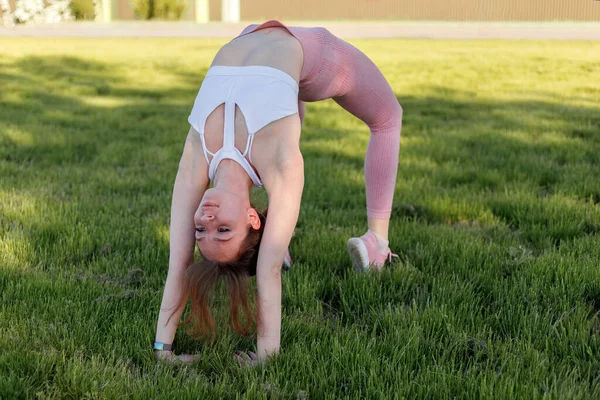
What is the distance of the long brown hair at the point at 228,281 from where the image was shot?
2418mm

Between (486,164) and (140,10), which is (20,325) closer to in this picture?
(486,164)

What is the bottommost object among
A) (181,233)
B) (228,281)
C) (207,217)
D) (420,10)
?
(228,281)

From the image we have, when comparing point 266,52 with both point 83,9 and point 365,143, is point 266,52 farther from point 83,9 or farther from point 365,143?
point 83,9

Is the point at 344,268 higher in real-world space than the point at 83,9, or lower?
lower

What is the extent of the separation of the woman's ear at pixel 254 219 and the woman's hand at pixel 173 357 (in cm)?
57

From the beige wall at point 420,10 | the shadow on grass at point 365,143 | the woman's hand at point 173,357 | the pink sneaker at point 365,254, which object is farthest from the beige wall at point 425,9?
the woman's hand at point 173,357

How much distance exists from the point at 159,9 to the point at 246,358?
3122 cm

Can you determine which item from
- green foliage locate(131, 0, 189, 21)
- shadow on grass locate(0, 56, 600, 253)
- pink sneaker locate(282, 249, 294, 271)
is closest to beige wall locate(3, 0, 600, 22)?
green foliage locate(131, 0, 189, 21)

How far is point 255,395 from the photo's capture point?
2.14 m

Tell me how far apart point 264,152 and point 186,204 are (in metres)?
0.39

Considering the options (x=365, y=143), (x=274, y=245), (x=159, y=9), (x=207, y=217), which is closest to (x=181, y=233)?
(x=207, y=217)

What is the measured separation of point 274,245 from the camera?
2342 mm

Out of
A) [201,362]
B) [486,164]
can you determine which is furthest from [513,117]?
[201,362]

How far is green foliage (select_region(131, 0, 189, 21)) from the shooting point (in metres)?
31.0
